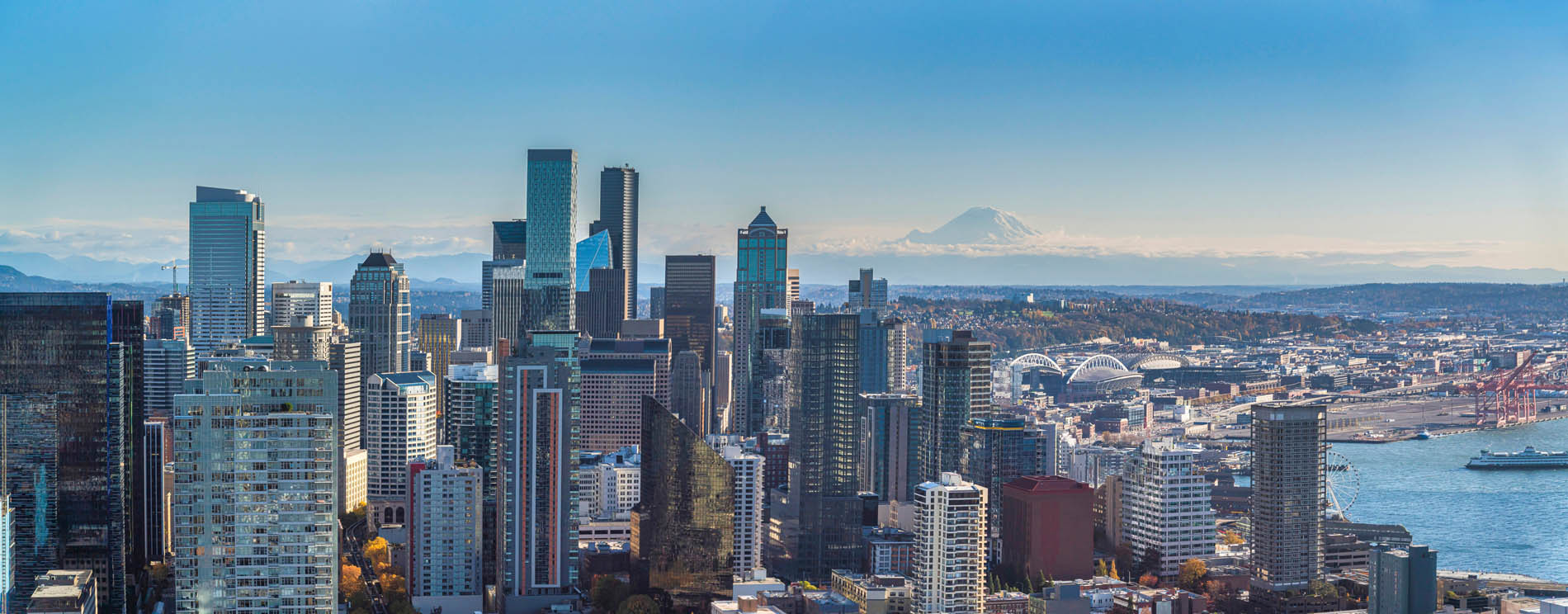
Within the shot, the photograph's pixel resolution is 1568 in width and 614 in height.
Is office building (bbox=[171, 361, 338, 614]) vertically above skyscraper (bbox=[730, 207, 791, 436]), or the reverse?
skyscraper (bbox=[730, 207, 791, 436])

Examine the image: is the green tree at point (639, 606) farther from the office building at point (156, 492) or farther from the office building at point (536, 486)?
the office building at point (156, 492)

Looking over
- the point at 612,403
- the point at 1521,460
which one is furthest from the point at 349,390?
the point at 1521,460

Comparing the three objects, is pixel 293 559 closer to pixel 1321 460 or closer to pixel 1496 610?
pixel 1496 610

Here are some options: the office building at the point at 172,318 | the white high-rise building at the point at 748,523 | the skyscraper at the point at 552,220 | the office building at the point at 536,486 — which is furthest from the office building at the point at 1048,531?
the skyscraper at the point at 552,220

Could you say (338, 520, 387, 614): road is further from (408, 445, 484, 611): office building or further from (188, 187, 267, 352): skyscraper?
(188, 187, 267, 352): skyscraper

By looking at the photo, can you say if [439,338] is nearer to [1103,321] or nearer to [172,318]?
[172,318]

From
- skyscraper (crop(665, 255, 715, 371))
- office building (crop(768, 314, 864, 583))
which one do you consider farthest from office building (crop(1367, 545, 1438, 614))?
skyscraper (crop(665, 255, 715, 371))
